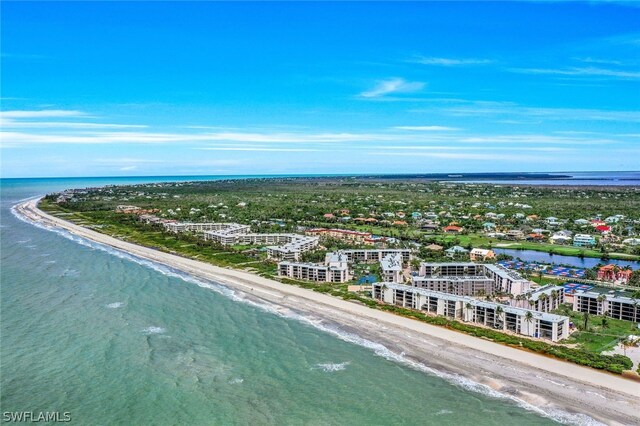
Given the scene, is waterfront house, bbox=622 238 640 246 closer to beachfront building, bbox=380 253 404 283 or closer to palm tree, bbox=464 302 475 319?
beachfront building, bbox=380 253 404 283

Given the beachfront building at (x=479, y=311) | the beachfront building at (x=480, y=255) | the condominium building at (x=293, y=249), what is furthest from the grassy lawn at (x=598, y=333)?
the condominium building at (x=293, y=249)

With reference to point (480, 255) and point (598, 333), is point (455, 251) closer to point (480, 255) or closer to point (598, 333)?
point (480, 255)

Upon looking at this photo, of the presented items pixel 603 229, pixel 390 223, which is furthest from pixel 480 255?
pixel 603 229

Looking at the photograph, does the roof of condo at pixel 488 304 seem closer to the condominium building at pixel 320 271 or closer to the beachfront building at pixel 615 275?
the condominium building at pixel 320 271

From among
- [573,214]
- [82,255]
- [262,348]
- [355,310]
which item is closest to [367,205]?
[573,214]

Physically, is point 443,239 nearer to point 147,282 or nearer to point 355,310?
point 355,310

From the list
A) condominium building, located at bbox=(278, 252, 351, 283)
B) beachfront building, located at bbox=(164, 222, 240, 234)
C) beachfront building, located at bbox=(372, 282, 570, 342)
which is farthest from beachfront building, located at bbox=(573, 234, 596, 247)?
beachfront building, located at bbox=(164, 222, 240, 234)
